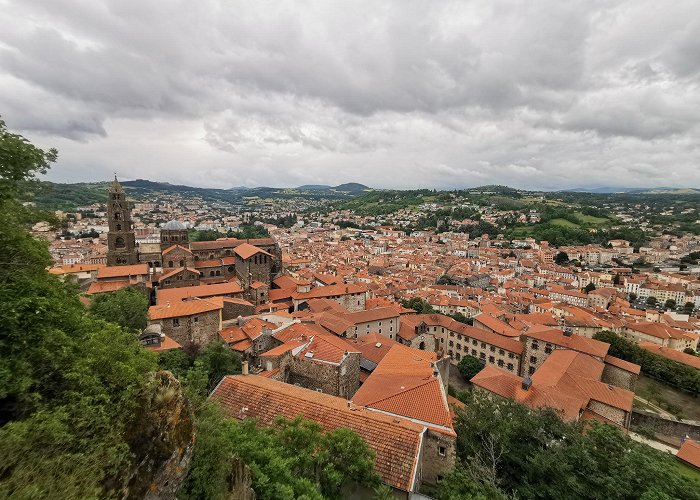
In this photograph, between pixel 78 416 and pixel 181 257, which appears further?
pixel 181 257

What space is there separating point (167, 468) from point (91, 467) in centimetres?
130

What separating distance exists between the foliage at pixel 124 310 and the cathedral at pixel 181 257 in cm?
1409

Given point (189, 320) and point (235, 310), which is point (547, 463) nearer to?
point (189, 320)

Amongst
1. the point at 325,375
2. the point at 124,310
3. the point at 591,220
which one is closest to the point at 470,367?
the point at 325,375

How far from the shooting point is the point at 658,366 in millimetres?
43062

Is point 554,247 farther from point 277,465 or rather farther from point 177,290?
point 277,465

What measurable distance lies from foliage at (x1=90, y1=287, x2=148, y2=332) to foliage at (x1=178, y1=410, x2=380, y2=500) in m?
22.5

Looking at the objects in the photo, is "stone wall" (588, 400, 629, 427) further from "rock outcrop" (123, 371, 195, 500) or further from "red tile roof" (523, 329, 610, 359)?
"rock outcrop" (123, 371, 195, 500)

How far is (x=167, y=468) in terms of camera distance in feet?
20.9

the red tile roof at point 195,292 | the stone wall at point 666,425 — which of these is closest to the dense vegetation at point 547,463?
the stone wall at point 666,425

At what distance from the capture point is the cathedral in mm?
47625

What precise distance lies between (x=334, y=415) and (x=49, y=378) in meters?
10.3

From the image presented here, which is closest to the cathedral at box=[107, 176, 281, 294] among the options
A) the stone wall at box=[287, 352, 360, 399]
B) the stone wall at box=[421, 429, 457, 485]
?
the stone wall at box=[287, 352, 360, 399]

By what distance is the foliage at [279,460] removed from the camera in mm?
7945
